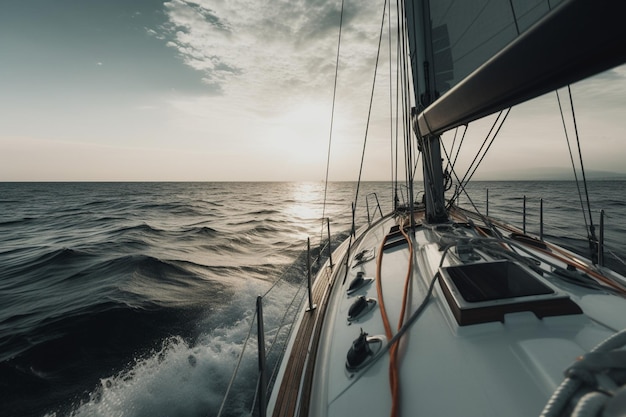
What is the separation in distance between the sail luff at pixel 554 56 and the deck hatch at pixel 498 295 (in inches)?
43.2

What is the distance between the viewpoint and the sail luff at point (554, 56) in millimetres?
846

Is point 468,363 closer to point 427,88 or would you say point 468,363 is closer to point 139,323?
point 427,88

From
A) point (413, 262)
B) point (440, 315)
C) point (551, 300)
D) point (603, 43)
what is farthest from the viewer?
point (413, 262)

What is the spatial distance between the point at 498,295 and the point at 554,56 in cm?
130

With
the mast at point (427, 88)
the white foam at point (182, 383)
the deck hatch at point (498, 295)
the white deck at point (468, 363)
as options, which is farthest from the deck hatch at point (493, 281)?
the white foam at point (182, 383)

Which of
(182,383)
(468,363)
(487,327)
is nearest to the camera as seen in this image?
(468,363)

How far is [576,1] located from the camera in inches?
34.8

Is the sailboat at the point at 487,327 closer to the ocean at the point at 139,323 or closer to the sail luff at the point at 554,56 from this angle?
the sail luff at the point at 554,56

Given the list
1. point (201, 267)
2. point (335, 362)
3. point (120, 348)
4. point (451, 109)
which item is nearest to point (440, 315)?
point (335, 362)

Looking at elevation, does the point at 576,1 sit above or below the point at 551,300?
above

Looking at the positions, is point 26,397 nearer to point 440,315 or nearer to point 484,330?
point 440,315

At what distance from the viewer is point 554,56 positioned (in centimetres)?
103

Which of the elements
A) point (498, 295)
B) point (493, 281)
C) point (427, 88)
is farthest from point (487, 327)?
point (427, 88)

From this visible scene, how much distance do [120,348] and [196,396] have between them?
71.2 inches
